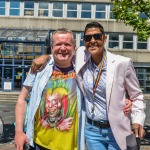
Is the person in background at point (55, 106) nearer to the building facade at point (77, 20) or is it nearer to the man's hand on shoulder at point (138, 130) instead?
the man's hand on shoulder at point (138, 130)

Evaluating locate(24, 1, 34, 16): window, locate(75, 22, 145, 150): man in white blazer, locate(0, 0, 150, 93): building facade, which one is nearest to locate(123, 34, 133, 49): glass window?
locate(0, 0, 150, 93): building facade

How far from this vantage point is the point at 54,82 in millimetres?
3055

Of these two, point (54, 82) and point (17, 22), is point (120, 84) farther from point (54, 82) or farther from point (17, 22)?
point (17, 22)

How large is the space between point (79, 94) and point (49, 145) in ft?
1.61

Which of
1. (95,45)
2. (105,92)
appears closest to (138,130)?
(105,92)

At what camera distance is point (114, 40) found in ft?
118

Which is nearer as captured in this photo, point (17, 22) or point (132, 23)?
point (132, 23)

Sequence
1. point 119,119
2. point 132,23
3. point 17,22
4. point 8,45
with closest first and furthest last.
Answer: point 119,119 < point 132,23 < point 8,45 < point 17,22

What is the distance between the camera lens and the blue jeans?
309cm

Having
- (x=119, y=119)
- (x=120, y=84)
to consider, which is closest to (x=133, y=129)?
(x=119, y=119)

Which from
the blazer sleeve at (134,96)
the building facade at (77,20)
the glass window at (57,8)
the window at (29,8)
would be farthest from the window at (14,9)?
the blazer sleeve at (134,96)

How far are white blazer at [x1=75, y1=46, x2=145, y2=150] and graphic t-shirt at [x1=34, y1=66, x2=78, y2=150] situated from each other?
13cm

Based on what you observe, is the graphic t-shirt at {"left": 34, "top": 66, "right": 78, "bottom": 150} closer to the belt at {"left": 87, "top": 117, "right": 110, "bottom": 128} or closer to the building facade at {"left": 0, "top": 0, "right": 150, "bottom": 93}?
the belt at {"left": 87, "top": 117, "right": 110, "bottom": 128}

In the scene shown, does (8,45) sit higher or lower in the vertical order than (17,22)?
lower
